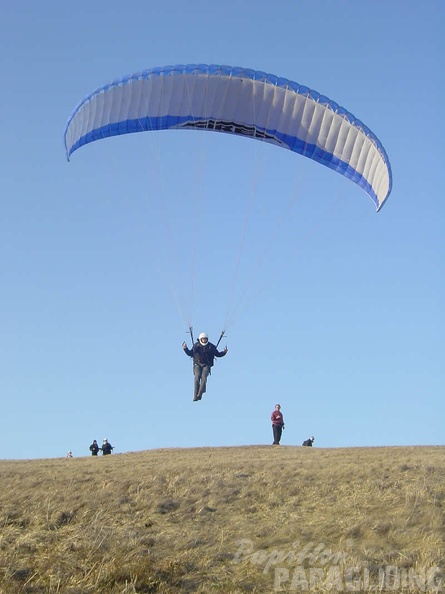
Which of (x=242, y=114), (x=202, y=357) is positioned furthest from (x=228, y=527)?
(x=242, y=114)

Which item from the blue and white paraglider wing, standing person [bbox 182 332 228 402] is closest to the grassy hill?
standing person [bbox 182 332 228 402]

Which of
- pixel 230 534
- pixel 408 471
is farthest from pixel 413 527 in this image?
pixel 408 471

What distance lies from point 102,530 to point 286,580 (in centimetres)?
343

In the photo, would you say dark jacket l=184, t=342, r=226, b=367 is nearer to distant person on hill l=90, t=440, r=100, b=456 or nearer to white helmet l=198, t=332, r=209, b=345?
white helmet l=198, t=332, r=209, b=345

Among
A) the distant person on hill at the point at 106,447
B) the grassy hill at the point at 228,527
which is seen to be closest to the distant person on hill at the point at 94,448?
the distant person on hill at the point at 106,447

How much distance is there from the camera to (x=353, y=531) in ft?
42.8

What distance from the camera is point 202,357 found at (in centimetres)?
2475

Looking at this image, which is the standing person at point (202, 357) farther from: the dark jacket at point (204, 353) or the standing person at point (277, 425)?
the standing person at point (277, 425)

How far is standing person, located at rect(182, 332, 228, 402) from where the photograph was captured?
24766mm

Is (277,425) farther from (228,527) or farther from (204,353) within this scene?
(228,527)

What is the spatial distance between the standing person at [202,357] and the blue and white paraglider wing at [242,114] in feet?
22.6

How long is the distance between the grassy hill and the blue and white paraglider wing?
30.7ft

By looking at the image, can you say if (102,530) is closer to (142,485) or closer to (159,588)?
(159,588)

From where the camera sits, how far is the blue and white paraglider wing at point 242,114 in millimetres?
22500
